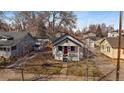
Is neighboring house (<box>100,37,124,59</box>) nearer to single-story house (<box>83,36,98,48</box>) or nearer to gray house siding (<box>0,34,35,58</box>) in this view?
single-story house (<box>83,36,98,48</box>)

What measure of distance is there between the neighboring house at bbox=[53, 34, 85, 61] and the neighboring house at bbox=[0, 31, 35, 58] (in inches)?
13.4

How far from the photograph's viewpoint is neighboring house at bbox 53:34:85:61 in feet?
12.9

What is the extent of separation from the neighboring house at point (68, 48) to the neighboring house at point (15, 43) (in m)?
0.34

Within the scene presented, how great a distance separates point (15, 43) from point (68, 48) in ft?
2.35

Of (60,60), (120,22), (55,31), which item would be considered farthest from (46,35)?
(120,22)

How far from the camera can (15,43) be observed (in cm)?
388

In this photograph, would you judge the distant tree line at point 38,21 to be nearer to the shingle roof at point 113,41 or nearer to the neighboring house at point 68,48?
the neighboring house at point 68,48

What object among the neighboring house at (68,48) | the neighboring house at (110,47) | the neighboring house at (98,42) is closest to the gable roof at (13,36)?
the neighboring house at (68,48)

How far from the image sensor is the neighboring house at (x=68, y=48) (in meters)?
3.94

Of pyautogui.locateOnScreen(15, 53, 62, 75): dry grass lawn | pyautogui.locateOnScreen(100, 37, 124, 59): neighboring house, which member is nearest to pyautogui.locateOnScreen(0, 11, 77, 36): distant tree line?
pyautogui.locateOnScreen(15, 53, 62, 75): dry grass lawn

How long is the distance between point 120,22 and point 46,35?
39.4 inches

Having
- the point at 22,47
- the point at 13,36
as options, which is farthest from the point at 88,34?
the point at 13,36

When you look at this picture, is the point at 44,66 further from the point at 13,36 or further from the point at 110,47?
the point at 110,47
